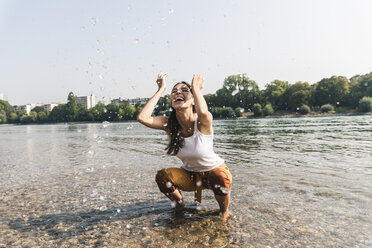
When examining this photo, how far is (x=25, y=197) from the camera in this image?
7.08m

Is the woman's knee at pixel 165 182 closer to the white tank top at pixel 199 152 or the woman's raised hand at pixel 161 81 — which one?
the white tank top at pixel 199 152

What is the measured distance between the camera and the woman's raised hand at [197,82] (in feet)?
14.6

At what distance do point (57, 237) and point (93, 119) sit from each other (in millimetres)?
161368

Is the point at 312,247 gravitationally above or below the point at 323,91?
below

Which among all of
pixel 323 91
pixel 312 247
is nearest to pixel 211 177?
pixel 312 247

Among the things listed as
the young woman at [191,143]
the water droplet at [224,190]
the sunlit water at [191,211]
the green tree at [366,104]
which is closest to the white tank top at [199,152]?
the young woman at [191,143]

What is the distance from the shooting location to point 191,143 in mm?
4727

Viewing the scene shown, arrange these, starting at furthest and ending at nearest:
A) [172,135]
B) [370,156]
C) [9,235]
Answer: [370,156] < [172,135] < [9,235]

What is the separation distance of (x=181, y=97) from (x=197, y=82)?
432 mm

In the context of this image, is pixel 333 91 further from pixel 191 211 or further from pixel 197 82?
pixel 197 82

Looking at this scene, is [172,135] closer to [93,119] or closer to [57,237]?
[57,237]

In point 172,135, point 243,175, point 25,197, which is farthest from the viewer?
point 243,175

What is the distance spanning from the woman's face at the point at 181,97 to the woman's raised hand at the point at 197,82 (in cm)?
33

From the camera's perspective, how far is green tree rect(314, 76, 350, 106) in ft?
322
